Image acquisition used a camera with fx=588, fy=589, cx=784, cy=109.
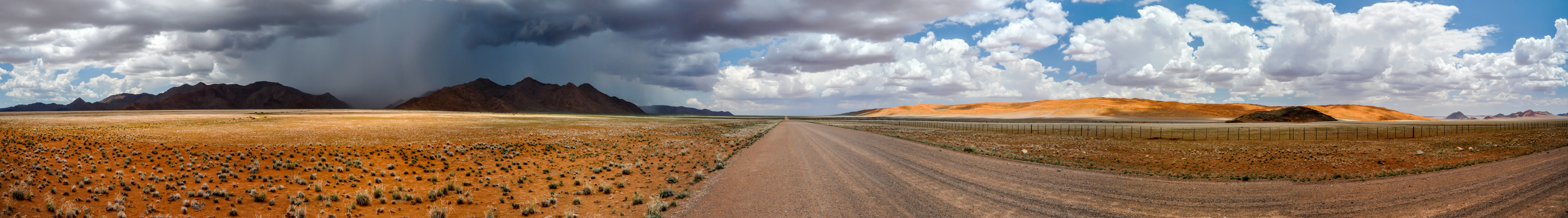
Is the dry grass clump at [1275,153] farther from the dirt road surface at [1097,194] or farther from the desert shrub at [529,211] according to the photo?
the desert shrub at [529,211]

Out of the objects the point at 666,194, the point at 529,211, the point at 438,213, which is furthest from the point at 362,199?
the point at 666,194

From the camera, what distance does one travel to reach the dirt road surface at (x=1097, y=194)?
11.7 metres

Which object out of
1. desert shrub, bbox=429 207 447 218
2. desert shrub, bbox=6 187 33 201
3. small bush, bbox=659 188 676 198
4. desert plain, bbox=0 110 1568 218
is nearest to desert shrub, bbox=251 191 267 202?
desert plain, bbox=0 110 1568 218

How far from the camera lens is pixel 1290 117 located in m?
121

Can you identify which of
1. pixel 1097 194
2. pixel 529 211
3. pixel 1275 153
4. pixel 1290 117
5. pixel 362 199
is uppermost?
pixel 1290 117

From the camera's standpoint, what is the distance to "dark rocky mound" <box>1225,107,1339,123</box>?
118m

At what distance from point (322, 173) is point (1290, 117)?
513ft

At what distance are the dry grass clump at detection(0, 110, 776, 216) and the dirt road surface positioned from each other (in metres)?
3.53

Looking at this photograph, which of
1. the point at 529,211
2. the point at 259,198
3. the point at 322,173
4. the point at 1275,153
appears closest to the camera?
the point at 529,211

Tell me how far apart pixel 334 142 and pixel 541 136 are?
12352 mm

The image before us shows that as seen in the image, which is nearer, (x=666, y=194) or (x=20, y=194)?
(x=20, y=194)

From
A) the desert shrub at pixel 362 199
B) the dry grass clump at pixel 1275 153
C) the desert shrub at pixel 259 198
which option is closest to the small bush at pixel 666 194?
the desert shrub at pixel 362 199

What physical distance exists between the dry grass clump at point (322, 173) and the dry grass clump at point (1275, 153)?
1547cm

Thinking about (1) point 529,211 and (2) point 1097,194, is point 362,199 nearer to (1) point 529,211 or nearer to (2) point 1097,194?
(1) point 529,211
